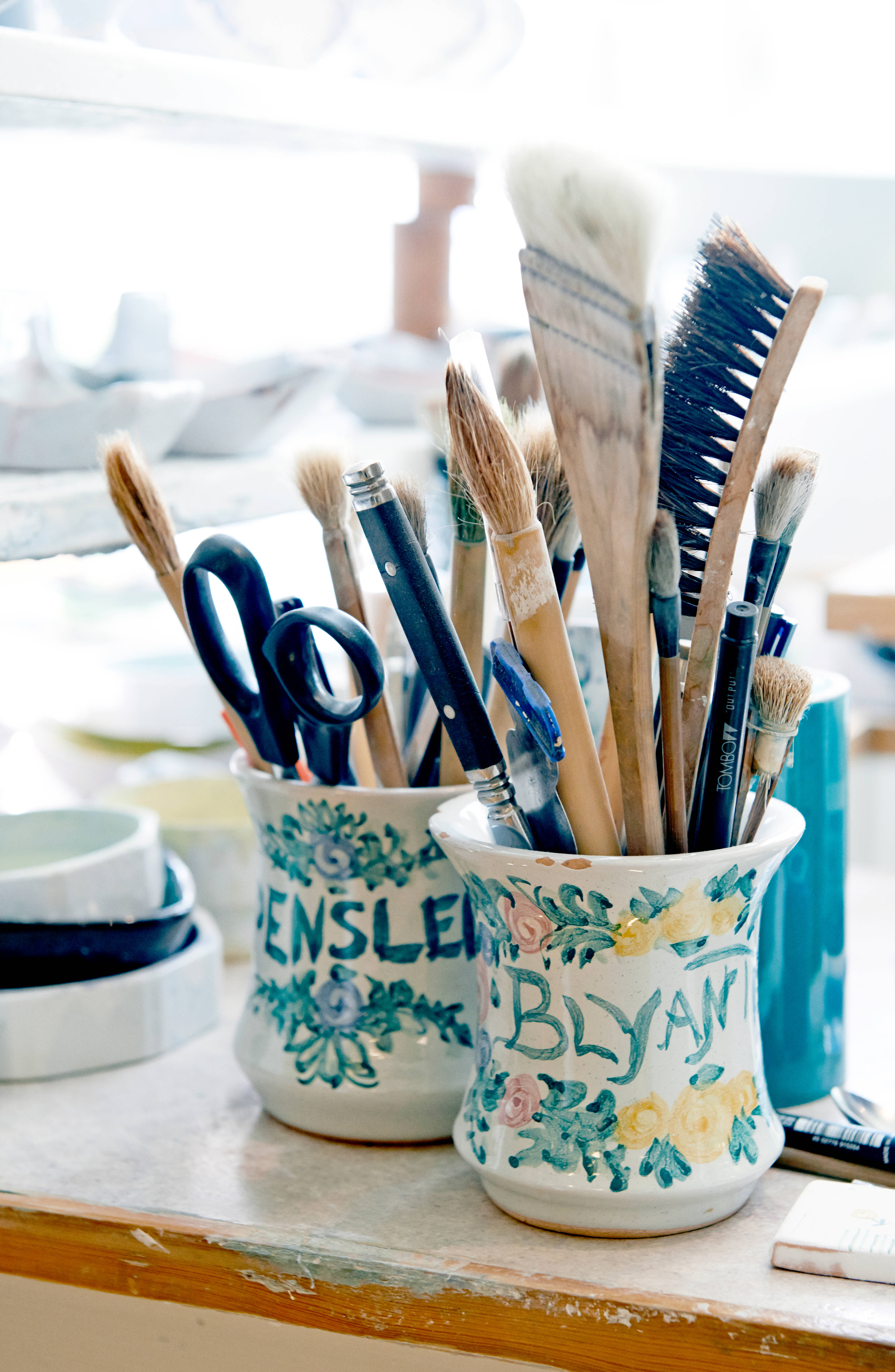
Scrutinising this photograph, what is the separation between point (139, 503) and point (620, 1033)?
0.68 feet

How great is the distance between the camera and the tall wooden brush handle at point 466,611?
0.40 metres

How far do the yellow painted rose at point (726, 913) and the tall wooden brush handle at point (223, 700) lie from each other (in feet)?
0.51

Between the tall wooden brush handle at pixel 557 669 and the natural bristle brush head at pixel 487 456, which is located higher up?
the natural bristle brush head at pixel 487 456

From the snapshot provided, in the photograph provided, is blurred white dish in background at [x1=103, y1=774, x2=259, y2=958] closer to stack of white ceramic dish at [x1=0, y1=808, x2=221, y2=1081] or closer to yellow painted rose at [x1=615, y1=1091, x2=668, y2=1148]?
stack of white ceramic dish at [x1=0, y1=808, x2=221, y2=1081]

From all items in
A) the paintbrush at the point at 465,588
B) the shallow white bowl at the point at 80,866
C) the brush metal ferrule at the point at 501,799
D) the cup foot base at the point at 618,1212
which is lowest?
the cup foot base at the point at 618,1212

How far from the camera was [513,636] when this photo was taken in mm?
328

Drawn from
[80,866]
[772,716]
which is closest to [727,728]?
[772,716]

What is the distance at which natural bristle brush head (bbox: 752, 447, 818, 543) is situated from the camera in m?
0.34

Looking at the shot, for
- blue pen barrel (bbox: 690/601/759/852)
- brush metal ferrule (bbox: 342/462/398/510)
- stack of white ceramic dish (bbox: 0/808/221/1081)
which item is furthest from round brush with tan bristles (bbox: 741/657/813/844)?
stack of white ceramic dish (bbox: 0/808/221/1081)

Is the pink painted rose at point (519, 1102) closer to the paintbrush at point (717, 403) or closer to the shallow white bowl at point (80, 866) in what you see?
the paintbrush at point (717, 403)

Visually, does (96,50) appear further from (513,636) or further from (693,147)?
(693,147)

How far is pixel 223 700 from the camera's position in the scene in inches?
16.7

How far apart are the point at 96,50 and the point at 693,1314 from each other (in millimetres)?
409

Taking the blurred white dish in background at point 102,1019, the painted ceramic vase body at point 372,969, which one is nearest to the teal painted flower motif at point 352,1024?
the painted ceramic vase body at point 372,969
